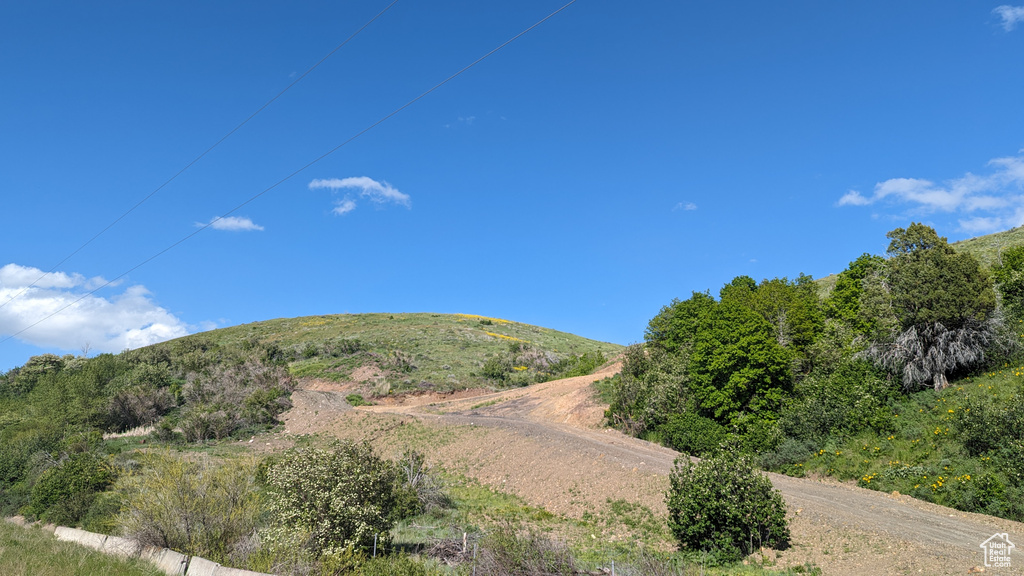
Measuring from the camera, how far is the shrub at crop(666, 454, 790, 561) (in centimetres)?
1484

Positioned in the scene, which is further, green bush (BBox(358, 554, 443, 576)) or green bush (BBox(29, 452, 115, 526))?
green bush (BBox(29, 452, 115, 526))

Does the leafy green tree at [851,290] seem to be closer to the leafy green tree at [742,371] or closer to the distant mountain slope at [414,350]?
the leafy green tree at [742,371]

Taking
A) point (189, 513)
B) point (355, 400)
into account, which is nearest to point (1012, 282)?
point (189, 513)

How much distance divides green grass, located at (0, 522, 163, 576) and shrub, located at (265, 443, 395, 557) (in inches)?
132

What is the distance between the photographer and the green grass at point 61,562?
42.4 feet

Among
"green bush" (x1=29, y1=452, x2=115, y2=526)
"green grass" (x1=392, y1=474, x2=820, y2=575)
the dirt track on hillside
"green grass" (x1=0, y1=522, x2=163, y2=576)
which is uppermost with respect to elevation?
the dirt track on hillside

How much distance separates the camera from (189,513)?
49.0 ft

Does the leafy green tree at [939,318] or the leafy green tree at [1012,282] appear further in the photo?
the leafy green tree at [1012,282]

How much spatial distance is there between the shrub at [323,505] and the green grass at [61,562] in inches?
132

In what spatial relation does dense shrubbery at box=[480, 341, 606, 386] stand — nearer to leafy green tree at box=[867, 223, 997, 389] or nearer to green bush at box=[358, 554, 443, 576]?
leafy green tree at box=[867, 223, 997, 389]

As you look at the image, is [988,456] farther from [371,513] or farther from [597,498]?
[371,513]

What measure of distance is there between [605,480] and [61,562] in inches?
748

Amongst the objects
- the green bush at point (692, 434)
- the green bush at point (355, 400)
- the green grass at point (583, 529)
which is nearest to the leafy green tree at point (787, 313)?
the green bush at point (692, 434)

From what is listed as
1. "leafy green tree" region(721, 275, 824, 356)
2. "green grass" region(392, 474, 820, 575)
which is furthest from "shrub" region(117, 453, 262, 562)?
"leafy green tree" region(721, 275, 824, 356)
